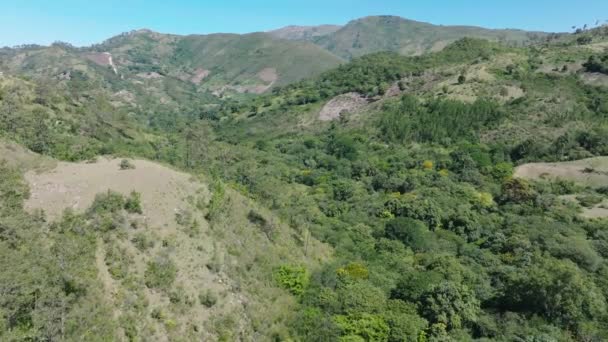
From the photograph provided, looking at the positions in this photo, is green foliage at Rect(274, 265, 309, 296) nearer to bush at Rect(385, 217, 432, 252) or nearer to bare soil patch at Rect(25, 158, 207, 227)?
bare soil patch at Rect(25, 158, 207, 227)

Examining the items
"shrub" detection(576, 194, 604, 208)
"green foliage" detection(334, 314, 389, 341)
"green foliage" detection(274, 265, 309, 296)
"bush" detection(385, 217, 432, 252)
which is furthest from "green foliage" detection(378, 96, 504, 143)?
"green foliage" detection(334, 314, 389, 341)

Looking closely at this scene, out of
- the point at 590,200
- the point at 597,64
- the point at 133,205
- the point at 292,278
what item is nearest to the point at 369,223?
the point at 292,278

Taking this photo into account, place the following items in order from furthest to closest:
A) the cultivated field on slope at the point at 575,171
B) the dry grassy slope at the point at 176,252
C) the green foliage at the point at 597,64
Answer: the green foliage at the point at 597,64
the cultivated field on slope at the point at 575,171
the dry grassy slope at the point at 176,252

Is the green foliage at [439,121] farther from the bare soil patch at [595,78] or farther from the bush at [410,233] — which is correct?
the bush at [410,233]

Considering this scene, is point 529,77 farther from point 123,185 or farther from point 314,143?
point 123,185

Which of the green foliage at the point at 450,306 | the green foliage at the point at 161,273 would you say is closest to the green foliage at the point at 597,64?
the green foliage at the point at 450,306

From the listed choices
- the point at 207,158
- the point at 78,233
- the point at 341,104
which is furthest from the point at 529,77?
the point at 78,233

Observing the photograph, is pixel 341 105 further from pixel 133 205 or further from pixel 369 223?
pixel 133 205
